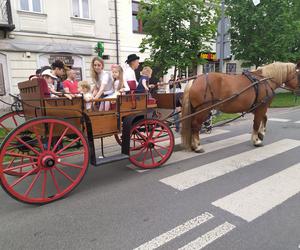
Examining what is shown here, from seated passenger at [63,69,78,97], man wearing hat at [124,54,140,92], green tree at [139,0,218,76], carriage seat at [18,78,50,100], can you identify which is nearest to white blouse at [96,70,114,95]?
man wearing hat at [124,54,140,92]

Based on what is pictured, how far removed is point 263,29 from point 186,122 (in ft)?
35.9

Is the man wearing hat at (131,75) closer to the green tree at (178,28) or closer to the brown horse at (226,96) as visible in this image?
the brown horse at (226,96)

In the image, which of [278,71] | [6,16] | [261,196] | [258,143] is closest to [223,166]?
[261,196]

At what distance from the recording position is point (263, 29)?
43.1ft

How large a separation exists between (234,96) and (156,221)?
3.28 meters

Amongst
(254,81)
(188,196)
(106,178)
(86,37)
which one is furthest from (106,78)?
(86,37)

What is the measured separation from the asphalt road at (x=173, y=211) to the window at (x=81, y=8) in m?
9.94

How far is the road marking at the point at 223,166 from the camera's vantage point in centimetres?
379

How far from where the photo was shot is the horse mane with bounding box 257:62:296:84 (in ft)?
18.8

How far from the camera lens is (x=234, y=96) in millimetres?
5000

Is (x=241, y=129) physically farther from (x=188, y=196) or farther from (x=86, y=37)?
(x=86, y=37)

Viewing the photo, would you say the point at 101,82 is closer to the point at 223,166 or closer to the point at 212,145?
the point at 223,166

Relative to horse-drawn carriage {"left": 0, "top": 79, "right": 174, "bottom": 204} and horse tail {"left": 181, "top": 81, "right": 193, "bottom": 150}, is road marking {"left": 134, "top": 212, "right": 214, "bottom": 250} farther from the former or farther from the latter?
horse tail {"left": 181, "top": 81, "right": 193, "bottom": 150}

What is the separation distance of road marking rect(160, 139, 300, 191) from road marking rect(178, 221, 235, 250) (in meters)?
1.00
